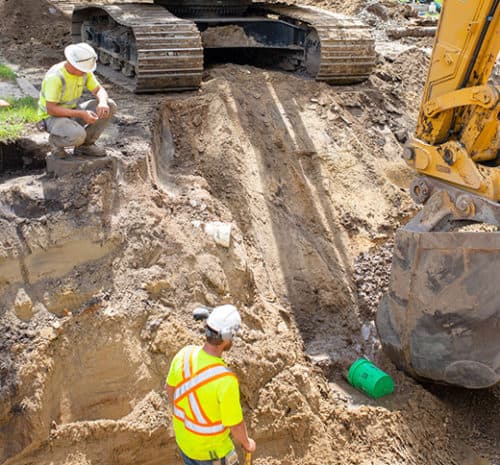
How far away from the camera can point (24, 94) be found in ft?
26.2

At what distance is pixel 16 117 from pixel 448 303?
4386mm

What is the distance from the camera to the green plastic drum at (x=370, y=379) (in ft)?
18.4

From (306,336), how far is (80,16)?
21.0ft

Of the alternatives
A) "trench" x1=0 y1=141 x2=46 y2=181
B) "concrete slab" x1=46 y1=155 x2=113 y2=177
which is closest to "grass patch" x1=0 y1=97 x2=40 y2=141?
"trench" x1=0 y1=141 x2=46 y2=181

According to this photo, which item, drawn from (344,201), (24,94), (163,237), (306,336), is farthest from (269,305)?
(24,94)

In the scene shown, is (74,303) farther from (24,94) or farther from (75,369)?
(24,94)

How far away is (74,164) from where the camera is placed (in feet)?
18.1

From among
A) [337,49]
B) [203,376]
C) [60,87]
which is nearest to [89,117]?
[60,87]

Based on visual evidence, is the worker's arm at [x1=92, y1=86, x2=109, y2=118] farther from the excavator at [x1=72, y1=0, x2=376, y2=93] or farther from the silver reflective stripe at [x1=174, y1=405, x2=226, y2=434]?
the silver reflective stripe at [x1=174, y1=405, x2=226, y2=434]

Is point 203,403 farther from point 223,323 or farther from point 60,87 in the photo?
point 60,87

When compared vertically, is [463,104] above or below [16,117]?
above

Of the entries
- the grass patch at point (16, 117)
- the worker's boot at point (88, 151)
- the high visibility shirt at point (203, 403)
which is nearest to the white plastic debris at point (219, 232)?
the worker's boot at point (88, 151)

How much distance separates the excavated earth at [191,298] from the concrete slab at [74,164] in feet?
0.05

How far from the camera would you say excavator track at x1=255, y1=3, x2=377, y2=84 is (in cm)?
883
